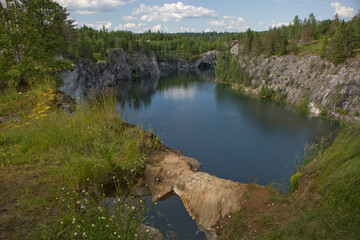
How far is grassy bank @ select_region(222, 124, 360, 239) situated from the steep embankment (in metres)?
45.0

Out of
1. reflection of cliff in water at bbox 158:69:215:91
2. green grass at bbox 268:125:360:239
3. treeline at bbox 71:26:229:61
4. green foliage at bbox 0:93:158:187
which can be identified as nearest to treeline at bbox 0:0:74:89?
green foliage at bbox 0:93:158:187

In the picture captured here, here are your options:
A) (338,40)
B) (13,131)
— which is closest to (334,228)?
(13,131)

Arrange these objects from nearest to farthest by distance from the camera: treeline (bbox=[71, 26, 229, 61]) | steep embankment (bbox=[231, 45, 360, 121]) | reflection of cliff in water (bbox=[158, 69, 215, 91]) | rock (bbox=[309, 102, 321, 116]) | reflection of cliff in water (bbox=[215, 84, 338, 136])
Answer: reflection of cliff in water (bbox=[215, 84, 338, 136]), steep embankment (bbox=[231, 45, 360, 121]), rock (bbox=[309, 102, 321, 116]), reflection of cliff in water (bbox=[158, 69, 215, 91]), treeline (bbox=[71, 26, 229, 61])

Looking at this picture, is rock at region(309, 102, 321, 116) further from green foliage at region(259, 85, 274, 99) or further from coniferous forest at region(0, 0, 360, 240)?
coniferous forest at region(0, 0, 360, 240)

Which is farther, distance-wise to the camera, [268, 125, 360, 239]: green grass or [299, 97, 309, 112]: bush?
[299, 97, 309, 112]: bush

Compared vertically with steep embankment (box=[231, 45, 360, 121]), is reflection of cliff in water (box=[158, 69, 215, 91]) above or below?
below

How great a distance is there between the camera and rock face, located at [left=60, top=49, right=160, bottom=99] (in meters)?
54.7

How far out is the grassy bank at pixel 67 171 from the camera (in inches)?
117

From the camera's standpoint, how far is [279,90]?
180 ft

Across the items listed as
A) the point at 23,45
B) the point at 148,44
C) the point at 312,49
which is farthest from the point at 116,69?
the point at 23,45

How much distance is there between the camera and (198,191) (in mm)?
4902

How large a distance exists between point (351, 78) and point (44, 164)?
180 feet

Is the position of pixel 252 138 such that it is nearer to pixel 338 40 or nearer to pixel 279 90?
pixel 279 90

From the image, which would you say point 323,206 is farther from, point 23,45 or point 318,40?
point 318,40
